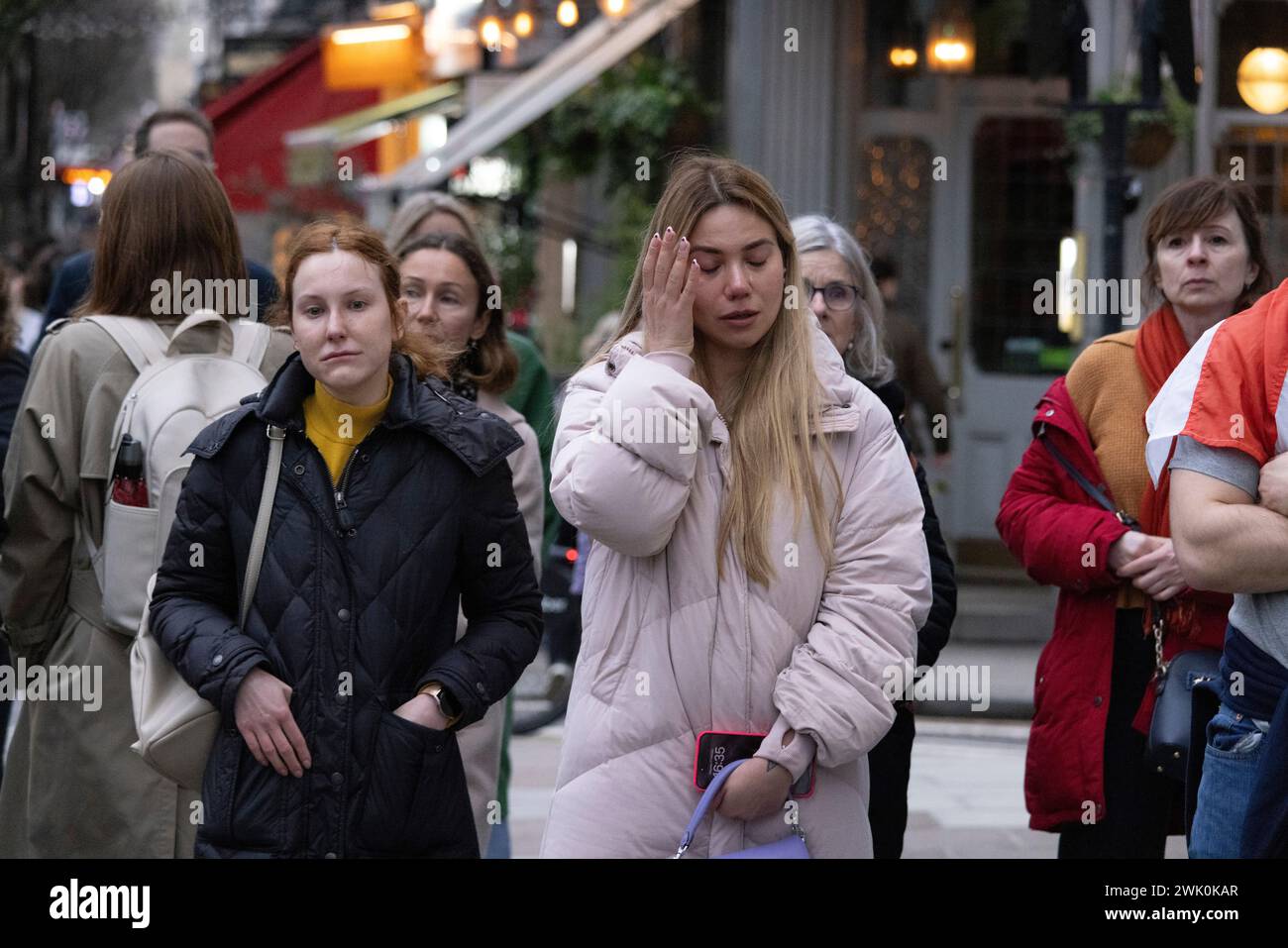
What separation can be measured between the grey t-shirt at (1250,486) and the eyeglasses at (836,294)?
5.20 ft

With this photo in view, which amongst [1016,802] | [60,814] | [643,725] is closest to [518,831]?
[1016,802]

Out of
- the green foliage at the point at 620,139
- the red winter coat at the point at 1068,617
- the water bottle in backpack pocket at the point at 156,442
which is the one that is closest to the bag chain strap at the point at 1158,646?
the red winter coat at the point at 1068,617

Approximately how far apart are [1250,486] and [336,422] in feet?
5.66

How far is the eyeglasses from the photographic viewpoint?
4594mm

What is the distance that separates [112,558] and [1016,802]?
4788 millimetres

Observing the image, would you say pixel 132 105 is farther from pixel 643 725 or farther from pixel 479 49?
pixel 643 725

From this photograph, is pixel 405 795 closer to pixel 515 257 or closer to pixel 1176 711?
pixel 1176 711

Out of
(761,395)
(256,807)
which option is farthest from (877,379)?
(256,807)

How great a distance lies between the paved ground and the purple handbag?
2.98 meters

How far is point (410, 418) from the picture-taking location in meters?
3.52

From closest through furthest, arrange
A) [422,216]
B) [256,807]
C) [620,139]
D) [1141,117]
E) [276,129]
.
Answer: [256,807] < [422,216] < [1141,117] < [620,139] < [276,129]

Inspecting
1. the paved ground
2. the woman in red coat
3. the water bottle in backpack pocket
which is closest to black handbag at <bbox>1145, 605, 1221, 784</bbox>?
the woman in red coat

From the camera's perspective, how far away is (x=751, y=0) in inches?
431
